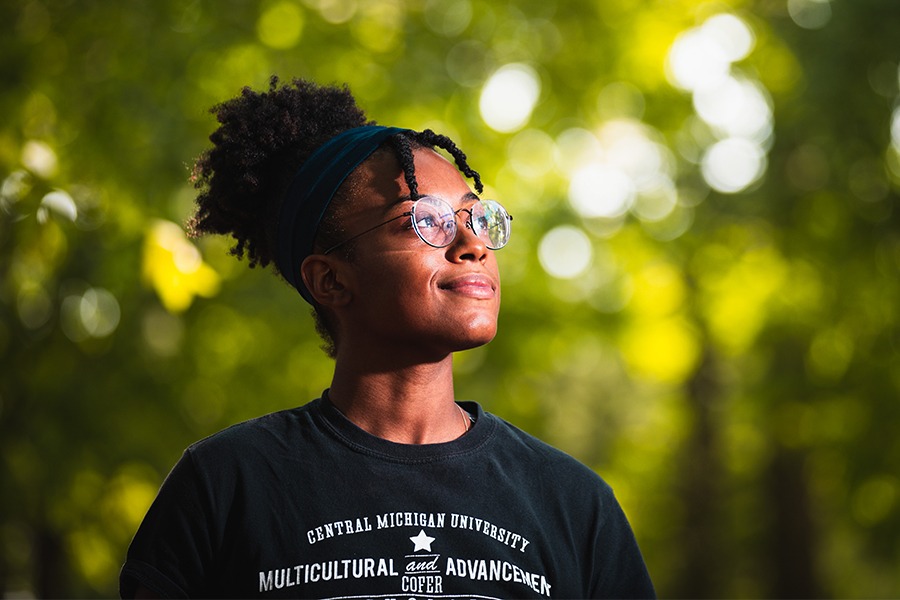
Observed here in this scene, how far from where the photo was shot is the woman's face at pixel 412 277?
250cm

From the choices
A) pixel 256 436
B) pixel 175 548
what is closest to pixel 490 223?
pixel 256 436

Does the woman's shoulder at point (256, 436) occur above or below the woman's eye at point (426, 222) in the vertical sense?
below

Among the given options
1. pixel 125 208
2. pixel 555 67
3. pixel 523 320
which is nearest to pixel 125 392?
pixel 125 208

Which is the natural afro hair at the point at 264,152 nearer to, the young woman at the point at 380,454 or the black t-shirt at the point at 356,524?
the young woman at the point at 380,454

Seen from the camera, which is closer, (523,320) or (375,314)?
(375,314)

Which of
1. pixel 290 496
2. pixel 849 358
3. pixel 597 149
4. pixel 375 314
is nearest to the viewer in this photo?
pixel 290 496

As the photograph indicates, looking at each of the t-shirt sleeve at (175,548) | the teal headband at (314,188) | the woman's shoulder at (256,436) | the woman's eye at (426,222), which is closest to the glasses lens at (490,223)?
the woman's eye at (426,222)

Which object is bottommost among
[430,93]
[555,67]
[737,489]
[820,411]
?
[737,489]

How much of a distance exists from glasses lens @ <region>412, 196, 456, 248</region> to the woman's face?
2cm

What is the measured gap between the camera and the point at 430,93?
7.19 meters

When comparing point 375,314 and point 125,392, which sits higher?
point 375,314

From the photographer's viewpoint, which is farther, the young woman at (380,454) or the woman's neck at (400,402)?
the woman's neck at (400,402)

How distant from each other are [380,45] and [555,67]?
230 cm

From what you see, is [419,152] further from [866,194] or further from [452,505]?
[866,194]
